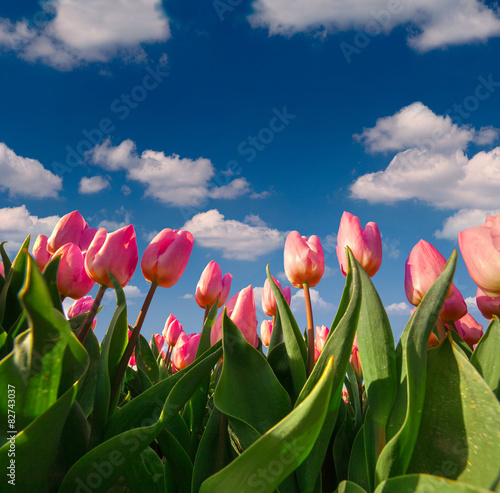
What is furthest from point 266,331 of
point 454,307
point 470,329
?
point 454,307

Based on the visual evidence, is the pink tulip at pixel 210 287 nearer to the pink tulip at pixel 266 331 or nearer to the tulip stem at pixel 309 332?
the pink tulip at pixel 266 331

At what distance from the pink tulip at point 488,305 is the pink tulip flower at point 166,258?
3.95ft

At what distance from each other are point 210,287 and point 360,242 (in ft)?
3.23

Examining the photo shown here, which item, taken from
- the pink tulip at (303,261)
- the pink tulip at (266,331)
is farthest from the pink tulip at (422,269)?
the pink tulip at (266,331)

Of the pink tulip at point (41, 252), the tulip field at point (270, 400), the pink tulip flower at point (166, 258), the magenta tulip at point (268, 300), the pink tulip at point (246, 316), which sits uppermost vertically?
the pink tulip at point (41, 252)

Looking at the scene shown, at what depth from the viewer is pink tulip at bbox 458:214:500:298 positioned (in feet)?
3.70

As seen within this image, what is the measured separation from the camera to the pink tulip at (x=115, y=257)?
1.32 metres

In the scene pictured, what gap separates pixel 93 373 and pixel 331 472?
2.44 ft

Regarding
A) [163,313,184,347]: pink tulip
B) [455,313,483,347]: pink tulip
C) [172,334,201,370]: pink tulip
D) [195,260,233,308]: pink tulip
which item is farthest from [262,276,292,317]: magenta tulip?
[163,313,184,347]: pink tulip

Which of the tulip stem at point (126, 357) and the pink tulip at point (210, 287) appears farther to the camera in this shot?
the pink tulip at point (210, 287)

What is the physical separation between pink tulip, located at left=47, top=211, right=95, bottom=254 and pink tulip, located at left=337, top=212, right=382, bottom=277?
41.7 inches

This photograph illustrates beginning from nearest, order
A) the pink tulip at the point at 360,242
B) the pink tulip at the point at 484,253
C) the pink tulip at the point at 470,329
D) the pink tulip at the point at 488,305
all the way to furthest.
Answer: the pink tulip at the point at 484,253 < the pink tulip at the point at 360,242 < the pink tulip at the point at 488,305 < the pink tulip at the point at 470,329

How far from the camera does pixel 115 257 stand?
1321 mm

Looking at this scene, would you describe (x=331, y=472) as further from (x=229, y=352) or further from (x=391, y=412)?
(x=229, y=352)
